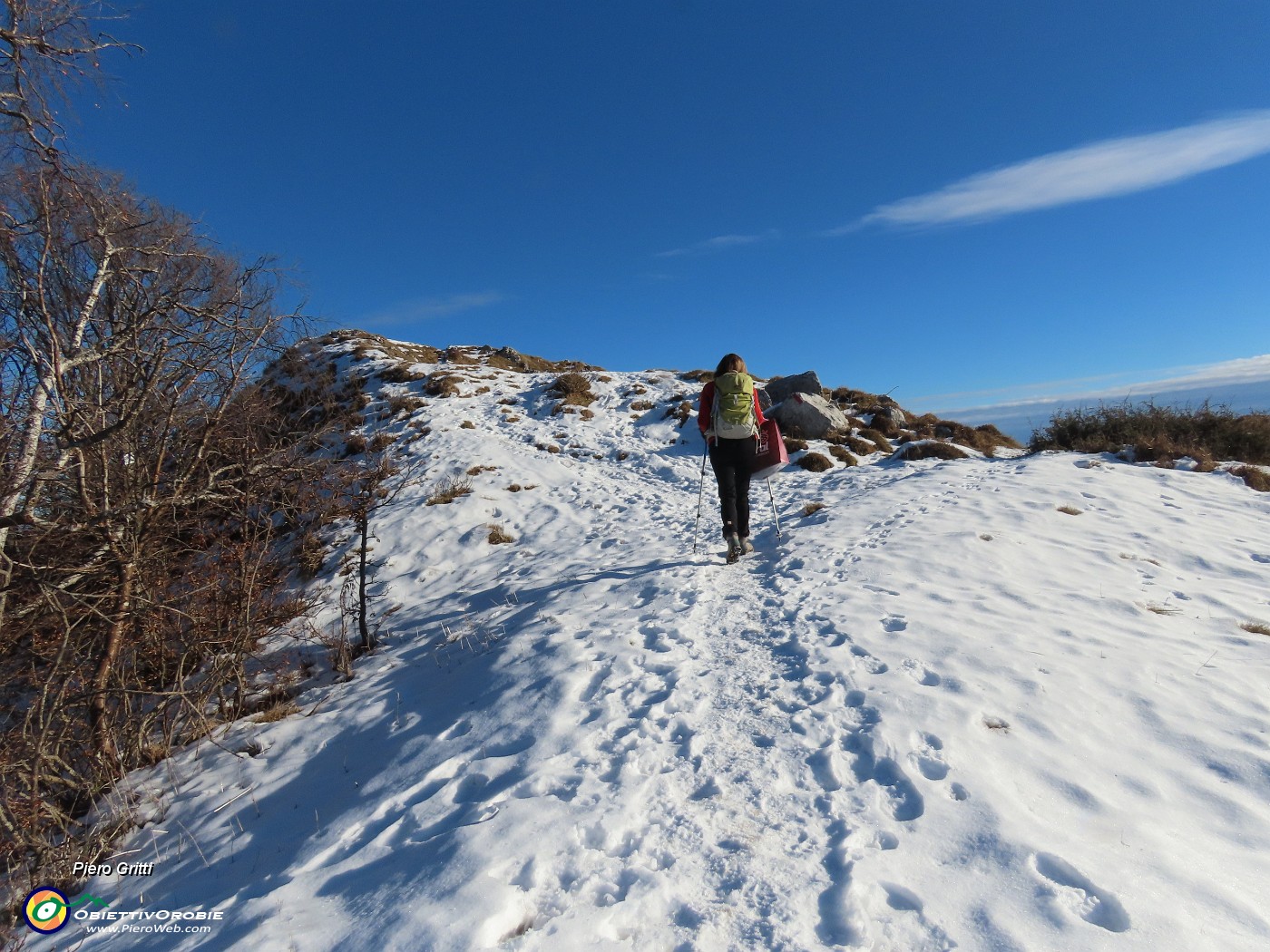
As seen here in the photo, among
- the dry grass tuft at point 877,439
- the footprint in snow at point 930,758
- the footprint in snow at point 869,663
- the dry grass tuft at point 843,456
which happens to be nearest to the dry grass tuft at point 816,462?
the dry grass tuft at point 843,456

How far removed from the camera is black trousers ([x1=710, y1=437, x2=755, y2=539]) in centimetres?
723

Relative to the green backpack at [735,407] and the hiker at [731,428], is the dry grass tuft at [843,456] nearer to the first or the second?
the hiker at [731,428]

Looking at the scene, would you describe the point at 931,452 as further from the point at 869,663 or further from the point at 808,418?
the point at 869,663

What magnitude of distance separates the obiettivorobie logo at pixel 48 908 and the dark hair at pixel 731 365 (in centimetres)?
724

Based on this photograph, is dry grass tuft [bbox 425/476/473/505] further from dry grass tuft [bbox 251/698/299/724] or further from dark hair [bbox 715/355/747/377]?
dark hair [bbox 715/355/747/377]

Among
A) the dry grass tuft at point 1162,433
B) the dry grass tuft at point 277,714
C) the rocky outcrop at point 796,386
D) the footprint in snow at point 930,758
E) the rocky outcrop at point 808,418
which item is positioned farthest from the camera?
the rocky outcrop at point 796,386

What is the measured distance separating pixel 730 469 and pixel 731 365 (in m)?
1.36

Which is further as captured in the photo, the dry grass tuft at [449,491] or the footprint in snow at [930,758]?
the dry grass tuft at [449,491]

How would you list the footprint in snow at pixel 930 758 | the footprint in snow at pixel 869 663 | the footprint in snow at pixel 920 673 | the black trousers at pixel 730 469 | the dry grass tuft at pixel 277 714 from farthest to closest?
the black trousers at pixel 730 469
the dry grass tuft at pixel 277 714
the footprint in snow at pixel 869 663
the footprint in snow at pixel 920 673
the footprint in snow at pixel 930 758

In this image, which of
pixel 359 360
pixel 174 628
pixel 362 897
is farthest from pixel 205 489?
pixel 359 360

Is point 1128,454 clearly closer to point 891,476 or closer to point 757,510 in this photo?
point 891,476

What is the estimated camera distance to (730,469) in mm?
7273

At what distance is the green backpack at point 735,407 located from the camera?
707cm

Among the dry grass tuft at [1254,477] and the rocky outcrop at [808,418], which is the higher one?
the rocky outcrop at [808,418]
